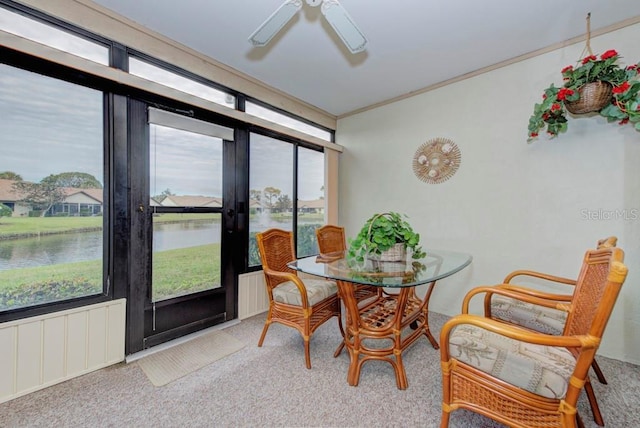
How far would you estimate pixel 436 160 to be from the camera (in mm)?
3074

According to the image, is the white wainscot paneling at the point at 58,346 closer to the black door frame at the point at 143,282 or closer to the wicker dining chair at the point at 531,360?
the black door frame at the point at 143,282

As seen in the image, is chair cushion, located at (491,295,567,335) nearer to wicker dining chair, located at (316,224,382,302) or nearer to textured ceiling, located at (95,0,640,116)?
wicker dining chair, located at (316,224,382,302)

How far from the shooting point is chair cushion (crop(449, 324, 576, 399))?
1.09 m

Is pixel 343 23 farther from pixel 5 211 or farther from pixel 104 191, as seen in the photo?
pixel 5 211

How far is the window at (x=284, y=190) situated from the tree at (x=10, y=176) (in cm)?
172

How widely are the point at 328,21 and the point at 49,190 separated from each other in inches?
83.0

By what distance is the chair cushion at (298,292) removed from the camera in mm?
2121

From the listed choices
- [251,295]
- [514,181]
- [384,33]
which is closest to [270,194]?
[251,295]

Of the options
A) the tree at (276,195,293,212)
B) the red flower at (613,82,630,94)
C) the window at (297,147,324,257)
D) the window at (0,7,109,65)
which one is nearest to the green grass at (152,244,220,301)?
the tree at (276,195,293,212)

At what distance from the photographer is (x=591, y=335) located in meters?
1.00

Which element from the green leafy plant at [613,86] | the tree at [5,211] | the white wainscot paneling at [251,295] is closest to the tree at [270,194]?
the white wainscot paneling at [251,295]

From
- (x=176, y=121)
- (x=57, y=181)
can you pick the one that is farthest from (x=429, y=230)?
(x=57, y=181)

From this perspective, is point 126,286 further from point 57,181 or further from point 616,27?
point 616,27

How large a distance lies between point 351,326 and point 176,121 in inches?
87.7
